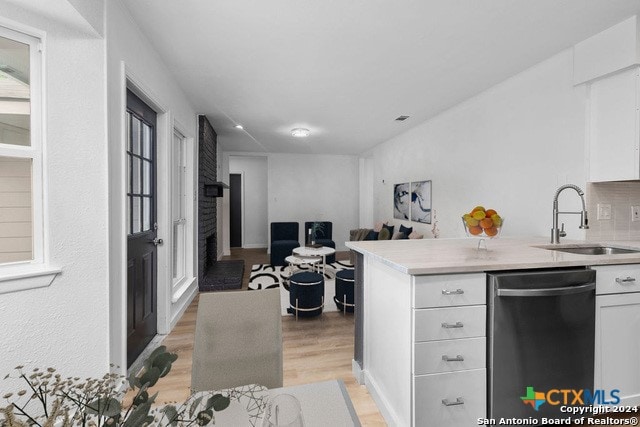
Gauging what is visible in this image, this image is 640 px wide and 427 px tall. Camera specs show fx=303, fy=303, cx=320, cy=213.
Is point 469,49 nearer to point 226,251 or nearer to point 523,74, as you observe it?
point 523,74

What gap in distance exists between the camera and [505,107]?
3074 mm

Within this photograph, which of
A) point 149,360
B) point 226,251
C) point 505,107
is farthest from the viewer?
point 226,251

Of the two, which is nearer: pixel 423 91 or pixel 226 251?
Result: pixel 423 91

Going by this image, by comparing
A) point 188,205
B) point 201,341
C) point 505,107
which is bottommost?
point 201,341

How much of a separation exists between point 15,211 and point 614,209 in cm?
405

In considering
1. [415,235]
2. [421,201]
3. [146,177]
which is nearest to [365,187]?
[421,201]

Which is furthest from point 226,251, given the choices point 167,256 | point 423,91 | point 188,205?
point 423,91

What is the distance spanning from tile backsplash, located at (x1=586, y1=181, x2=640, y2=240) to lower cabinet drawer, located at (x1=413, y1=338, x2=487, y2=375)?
1.62 m

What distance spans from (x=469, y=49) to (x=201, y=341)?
2812 mm

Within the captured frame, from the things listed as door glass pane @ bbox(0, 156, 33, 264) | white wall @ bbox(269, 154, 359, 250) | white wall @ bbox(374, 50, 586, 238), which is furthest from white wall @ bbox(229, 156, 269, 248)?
door glass pane @ bbox(0, 156, 33, 264)

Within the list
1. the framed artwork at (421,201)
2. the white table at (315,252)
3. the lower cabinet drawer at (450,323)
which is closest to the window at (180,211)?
the white table at (315,252)

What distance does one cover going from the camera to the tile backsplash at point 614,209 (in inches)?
93.7

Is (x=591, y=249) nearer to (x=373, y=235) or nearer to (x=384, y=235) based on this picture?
(x=384, y=235)

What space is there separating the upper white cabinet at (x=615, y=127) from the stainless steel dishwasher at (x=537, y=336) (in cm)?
106
